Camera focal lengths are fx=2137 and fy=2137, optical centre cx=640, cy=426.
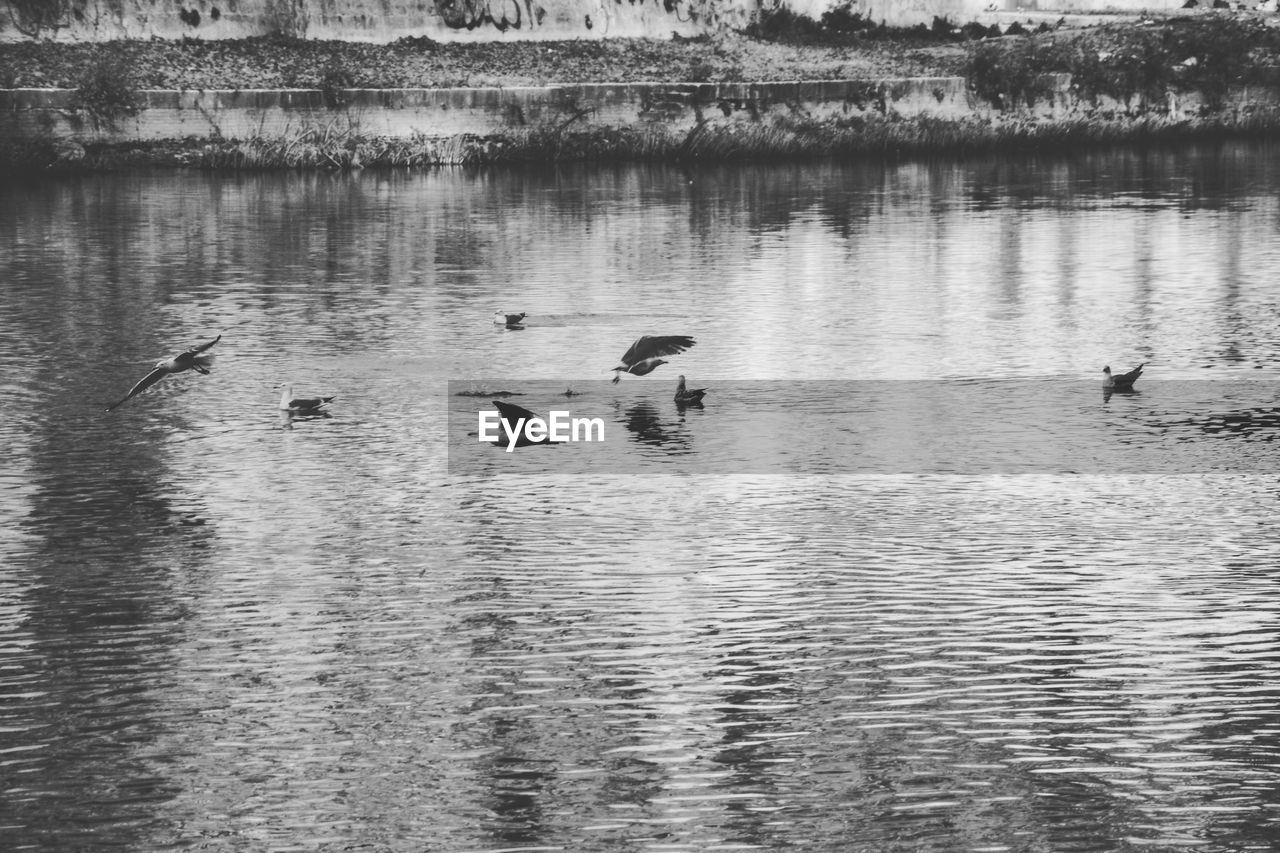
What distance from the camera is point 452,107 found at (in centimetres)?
5822

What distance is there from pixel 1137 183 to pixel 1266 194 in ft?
14.9

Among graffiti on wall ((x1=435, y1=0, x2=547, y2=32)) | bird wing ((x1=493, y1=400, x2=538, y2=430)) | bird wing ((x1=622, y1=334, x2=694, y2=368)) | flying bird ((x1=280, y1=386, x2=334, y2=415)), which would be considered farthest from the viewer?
graffiti on wall ((x1=435, y1=0, x2=547, y2=32))

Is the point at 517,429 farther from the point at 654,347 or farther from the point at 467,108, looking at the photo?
the point at 467,108

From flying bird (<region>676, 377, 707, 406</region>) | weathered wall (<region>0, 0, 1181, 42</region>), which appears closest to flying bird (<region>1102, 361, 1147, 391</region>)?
flying bird (<region>676, 377, 707, 406</region>)

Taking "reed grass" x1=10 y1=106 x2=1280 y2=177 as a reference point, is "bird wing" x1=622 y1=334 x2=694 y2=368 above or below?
below

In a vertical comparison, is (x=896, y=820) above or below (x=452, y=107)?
below

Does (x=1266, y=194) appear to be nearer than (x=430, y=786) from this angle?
No

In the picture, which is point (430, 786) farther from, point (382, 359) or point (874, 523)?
point (382, 359)

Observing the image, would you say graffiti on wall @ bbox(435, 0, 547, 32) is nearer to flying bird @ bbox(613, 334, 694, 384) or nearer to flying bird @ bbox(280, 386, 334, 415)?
flying bird @ bbox(613, 334, 694, 384)

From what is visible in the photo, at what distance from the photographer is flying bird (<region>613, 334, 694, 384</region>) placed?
20188 millimetres

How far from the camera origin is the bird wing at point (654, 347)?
66.2ft

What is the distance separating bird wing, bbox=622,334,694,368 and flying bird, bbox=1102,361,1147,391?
426 centimetres

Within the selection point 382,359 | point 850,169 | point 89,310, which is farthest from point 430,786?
point 850,169

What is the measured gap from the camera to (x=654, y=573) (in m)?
14.3
